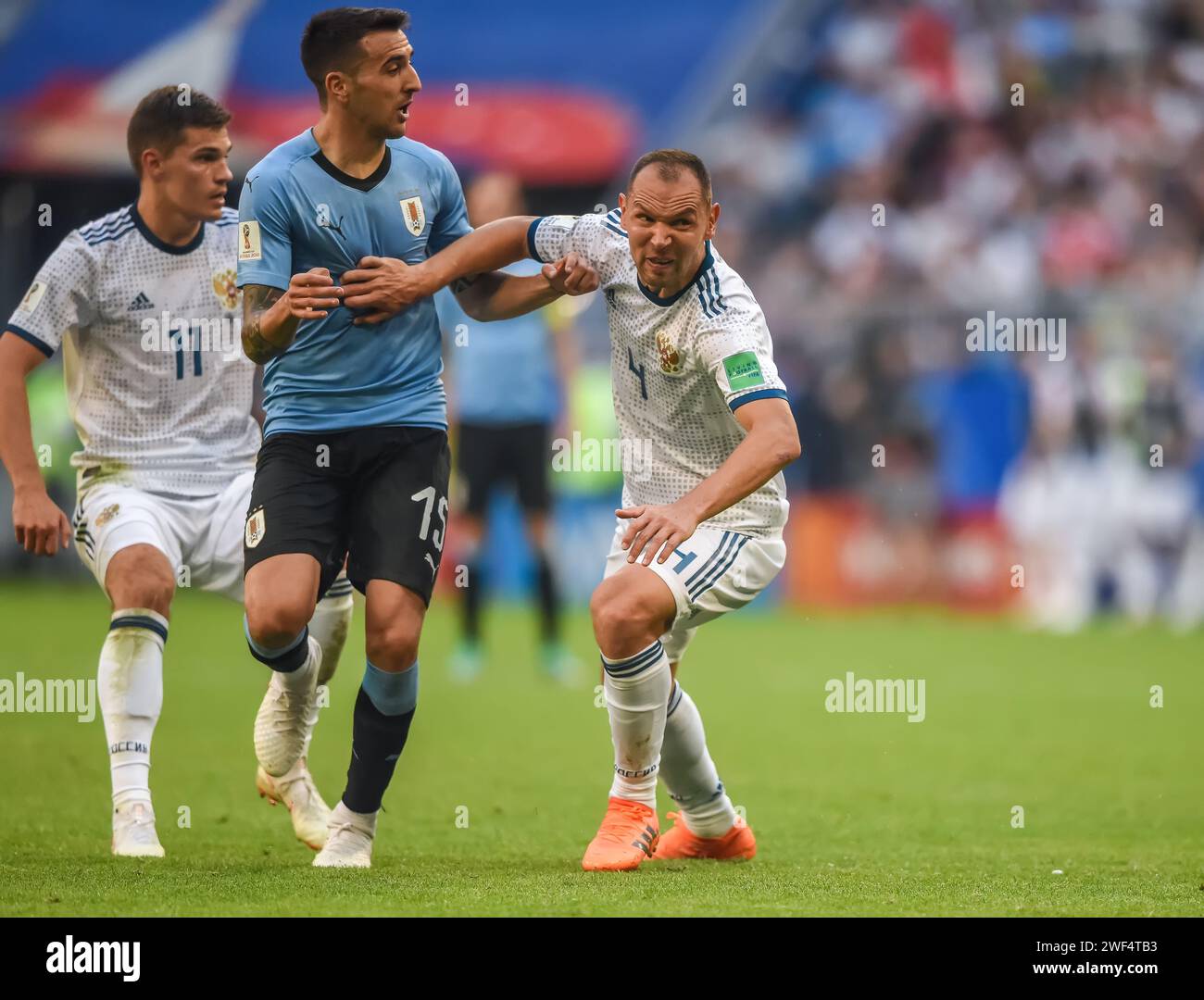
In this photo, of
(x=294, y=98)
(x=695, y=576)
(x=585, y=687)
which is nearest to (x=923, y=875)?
(x=695, y=576)

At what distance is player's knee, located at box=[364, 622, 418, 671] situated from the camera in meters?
5.30

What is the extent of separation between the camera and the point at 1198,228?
61.9ft

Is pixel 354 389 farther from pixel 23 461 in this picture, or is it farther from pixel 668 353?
pixel 23 461

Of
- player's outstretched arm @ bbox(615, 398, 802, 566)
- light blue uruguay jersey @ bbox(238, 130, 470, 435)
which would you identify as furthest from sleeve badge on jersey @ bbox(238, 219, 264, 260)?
player's outstretched arm @ bbox(615, 398, 802, 566)

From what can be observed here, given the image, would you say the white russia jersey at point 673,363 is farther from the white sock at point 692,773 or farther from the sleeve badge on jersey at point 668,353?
the white sock at point 692,773

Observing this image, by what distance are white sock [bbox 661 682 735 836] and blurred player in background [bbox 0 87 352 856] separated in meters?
1.20

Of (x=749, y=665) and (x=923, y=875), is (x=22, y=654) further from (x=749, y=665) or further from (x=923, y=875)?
(x=923, y=875)

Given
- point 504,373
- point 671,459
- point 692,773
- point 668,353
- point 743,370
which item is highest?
point 504,373

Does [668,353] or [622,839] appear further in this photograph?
A: [668,353]

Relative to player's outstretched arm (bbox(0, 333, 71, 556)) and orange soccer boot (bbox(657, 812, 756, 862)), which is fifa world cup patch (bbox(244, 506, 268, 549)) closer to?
player's outstretched arm (bbox(0, 333, 71, 556))

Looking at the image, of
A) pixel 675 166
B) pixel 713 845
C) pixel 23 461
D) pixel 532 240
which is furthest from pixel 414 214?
pixel 713 845

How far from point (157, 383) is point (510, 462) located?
5.51 m

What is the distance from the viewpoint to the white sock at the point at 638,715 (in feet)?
17.5

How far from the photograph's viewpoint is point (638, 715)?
540 centimetres
